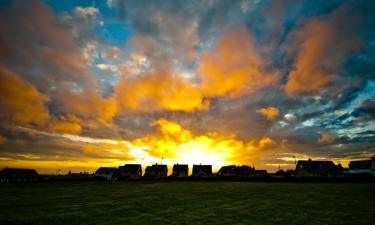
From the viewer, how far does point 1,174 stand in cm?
10975

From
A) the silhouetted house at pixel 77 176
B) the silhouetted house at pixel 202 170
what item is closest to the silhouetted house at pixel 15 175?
the silhouetted house at pixel 77 176

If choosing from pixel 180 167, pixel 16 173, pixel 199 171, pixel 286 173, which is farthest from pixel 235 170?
pixel 16 173

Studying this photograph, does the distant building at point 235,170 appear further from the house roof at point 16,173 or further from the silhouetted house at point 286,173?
the house roof at point 16,173

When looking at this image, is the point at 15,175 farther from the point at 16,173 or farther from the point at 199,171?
the point at 199,171

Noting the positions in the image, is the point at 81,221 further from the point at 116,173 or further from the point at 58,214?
the point at 116,173

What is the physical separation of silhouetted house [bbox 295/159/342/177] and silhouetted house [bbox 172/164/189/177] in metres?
49.8

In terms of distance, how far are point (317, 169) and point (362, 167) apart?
60.0 feet

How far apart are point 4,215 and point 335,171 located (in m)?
109

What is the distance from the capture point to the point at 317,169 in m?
94.5

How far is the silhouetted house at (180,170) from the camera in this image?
117544 millimetres

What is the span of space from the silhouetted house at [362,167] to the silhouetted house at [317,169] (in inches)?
246

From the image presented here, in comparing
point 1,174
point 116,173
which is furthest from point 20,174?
point 116,173

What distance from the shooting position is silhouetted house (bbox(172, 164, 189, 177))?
11754cm

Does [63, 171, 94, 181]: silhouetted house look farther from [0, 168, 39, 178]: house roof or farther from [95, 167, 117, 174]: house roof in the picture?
[0, 168, 39, 178]: house roof
